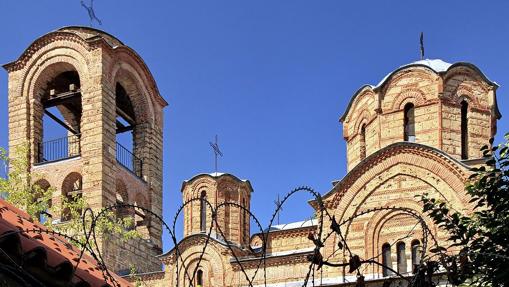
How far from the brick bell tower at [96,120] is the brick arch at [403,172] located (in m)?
6.06

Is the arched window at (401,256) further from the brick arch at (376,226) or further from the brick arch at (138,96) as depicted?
the brick arch at (138,96)

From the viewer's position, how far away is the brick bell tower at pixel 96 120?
20188mm

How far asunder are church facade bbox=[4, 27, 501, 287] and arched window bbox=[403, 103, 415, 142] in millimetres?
26

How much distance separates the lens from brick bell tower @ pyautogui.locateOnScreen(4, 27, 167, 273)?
20188mm

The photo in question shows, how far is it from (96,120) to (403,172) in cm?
801

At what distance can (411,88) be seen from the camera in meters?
18.9

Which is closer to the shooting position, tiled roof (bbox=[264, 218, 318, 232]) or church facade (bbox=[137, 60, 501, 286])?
church facade (bbox=[137, 60, 501, 286])

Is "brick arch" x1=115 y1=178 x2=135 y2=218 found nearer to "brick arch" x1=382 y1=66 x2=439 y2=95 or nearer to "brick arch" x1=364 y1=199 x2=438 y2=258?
"brick arch" x1=364 y1=199 x2=438 y2=258

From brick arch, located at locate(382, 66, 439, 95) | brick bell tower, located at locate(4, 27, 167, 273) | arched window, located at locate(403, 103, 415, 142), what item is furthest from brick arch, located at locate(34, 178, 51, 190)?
arched window, located at locate(403, 103, 415, 142)

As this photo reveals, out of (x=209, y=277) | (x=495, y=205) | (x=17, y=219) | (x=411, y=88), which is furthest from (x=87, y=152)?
(x=495, y=205)

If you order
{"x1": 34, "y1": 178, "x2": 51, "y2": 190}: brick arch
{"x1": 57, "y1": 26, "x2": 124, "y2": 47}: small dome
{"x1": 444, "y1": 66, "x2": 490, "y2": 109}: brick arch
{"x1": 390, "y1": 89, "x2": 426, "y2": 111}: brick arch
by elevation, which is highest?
{"x1": 57, "y1": 26, "x2": 124, "y2": 47}: small dome

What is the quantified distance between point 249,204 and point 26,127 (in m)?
7.81

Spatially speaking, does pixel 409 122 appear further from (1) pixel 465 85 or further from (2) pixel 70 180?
(2) pixel 70 180

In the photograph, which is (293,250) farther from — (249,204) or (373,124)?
(373,124)
